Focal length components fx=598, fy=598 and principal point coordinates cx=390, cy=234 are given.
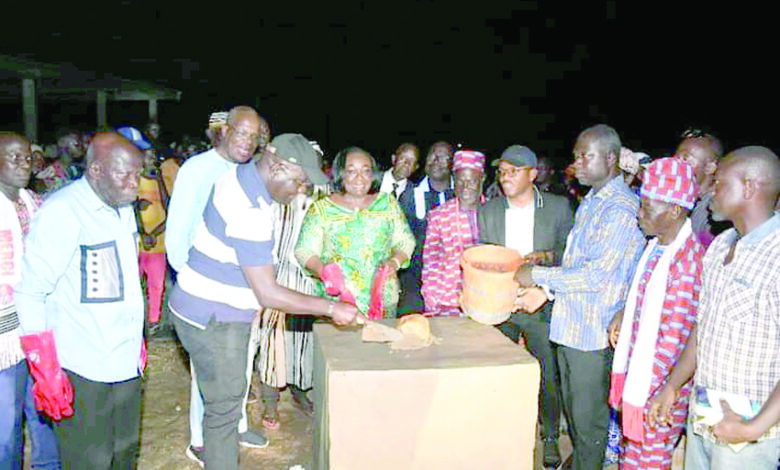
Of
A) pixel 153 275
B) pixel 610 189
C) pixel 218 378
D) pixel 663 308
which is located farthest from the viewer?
pixel 153 275

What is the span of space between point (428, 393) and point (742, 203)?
1.29 metres

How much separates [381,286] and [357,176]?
66cm

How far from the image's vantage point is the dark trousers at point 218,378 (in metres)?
2.72

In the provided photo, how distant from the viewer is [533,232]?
3553 mm

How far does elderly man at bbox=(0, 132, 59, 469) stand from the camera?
2.65 metres

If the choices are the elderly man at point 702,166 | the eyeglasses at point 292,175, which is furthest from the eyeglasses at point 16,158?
the elderly man at point 702,166

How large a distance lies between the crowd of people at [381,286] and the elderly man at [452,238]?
0.5 inches

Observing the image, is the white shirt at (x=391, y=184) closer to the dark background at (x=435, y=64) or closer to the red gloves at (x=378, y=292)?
the red gloves at (x=378, y=292)

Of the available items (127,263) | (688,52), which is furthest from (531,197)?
(688,52)

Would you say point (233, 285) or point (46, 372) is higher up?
point (233, 285)

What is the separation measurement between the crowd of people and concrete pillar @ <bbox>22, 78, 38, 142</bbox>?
6.84m

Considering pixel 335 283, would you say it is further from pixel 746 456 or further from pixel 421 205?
pixel 421 205

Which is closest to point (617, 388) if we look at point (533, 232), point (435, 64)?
point (533, 232)

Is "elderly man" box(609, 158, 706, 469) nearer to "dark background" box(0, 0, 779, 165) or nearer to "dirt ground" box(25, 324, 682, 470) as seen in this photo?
"dirt ground" box(25, 324, 682, 470)
